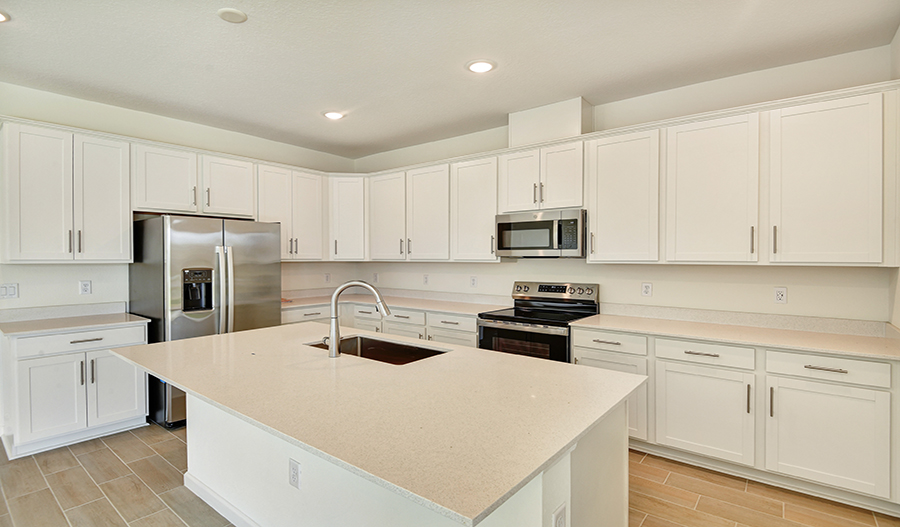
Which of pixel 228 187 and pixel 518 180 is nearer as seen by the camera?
pixel 518 180

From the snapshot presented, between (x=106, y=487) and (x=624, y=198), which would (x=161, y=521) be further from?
(x=624, y=198)

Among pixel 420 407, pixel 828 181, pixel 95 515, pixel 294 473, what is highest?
pixel 828 181

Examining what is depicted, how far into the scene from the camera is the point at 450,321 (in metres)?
3.91

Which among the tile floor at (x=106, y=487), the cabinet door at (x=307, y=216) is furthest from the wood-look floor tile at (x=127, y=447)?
the cabinet door at (x=307, y=216)

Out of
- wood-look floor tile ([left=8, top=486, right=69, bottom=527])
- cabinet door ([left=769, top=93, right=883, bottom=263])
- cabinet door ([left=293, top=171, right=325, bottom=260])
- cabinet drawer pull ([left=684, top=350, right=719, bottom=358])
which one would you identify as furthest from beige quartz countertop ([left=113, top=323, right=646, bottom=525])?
cabinet door ([left=293, top=171, right=325, bottom=260])

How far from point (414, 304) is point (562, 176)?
1.93 metres

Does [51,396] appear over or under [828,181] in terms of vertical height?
under

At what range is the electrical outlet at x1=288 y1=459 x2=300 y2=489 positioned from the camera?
5.62 ft

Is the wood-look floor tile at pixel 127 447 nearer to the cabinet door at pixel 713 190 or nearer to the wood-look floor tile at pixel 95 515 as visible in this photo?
the wood-look floor tile at pixel 95 515

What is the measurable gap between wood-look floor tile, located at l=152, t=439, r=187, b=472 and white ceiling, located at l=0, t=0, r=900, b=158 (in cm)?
258

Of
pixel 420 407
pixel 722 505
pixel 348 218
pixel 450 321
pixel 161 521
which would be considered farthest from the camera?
pixel 348 218

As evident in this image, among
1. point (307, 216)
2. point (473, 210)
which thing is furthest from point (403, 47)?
point (307, 216)

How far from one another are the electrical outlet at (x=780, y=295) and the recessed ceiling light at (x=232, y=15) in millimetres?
3586

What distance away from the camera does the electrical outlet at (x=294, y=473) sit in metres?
1.71
